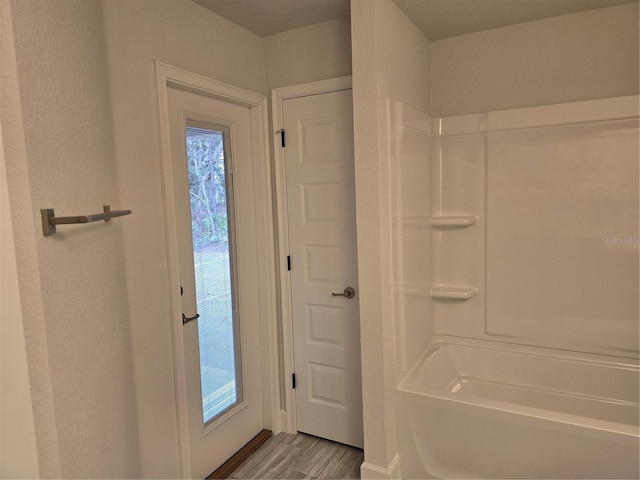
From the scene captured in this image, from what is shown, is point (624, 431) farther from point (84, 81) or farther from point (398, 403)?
point (84, 81)

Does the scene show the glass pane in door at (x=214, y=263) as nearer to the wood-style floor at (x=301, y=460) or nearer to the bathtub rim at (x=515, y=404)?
the wood-style floor at (x=301, y=460)

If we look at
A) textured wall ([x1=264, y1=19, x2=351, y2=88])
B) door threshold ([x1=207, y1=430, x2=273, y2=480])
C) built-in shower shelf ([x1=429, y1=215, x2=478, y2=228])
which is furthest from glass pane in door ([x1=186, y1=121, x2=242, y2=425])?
built-in shower shelf ([x1=429, y1=215, x2=478, y2=228])

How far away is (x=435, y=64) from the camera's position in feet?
8.89

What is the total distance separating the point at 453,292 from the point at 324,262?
79 cm

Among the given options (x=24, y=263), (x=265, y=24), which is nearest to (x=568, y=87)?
(x=265, y=24)

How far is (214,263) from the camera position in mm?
2510

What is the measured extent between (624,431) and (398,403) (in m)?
0.95

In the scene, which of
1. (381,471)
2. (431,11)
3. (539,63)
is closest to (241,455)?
(381,471)

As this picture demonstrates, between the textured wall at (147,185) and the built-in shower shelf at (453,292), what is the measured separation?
1.55 m

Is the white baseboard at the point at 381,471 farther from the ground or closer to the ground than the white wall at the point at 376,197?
closer to the ground

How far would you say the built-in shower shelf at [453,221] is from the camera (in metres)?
2.67

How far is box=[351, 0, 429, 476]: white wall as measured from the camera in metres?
2.05

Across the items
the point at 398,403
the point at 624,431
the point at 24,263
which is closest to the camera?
the point at 24,263

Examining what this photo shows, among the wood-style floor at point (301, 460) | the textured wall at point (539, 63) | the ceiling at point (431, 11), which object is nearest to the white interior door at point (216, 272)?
the wood-style floor at point (301, 460)
